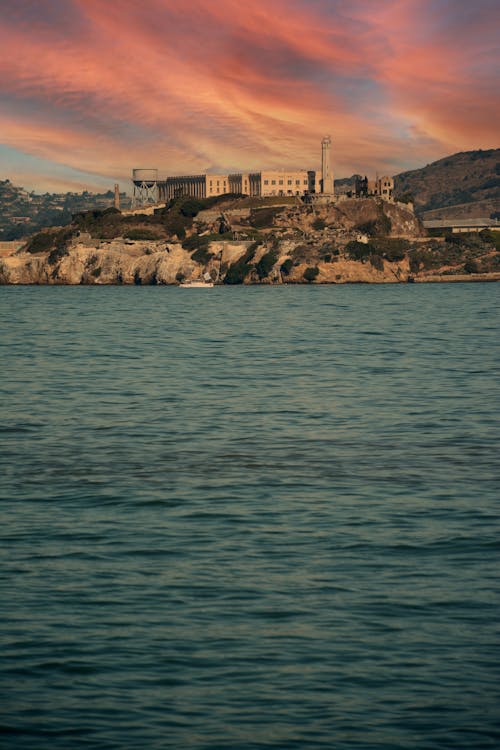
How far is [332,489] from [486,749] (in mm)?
13791

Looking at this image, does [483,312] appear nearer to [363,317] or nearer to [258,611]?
[363,317]

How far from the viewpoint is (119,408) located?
1697 inches

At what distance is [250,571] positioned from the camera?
19.9 metres

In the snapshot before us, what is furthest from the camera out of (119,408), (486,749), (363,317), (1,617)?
(363,317)

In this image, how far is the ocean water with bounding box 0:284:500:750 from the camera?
46.6ft

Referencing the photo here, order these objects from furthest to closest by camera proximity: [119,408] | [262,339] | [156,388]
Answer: [262,339] < [156,388] < [119,408]

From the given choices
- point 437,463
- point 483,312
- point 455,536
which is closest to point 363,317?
point 483,312

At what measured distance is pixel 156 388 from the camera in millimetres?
51219

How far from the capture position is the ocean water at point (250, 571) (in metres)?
14.2

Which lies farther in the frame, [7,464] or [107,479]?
[7,464]

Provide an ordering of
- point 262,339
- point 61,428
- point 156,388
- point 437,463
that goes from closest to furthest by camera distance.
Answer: point 437,463 < point 61,428 < point 156,388 < point 262,339

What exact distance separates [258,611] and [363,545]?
4.23 metres

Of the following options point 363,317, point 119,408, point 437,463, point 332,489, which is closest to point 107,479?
point 332,489

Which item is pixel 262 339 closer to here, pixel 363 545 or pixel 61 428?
pixel 61 428
